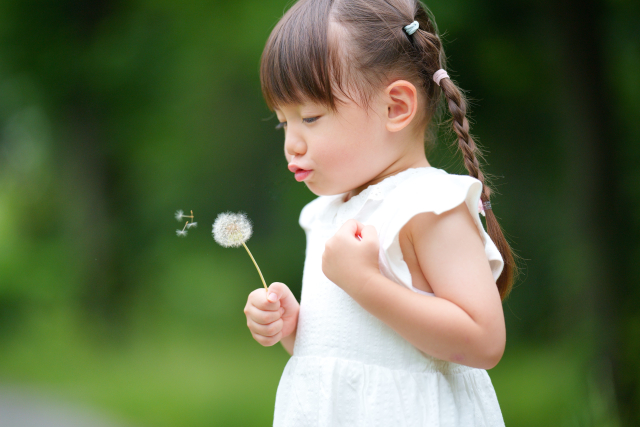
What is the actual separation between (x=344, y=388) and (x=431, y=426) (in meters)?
0.16

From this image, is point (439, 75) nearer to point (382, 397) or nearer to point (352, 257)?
point (352, 257)

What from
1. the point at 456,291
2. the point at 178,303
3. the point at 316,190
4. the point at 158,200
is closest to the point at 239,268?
the point at 178,303

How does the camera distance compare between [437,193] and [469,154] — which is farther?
[469,154]

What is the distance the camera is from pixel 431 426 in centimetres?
92

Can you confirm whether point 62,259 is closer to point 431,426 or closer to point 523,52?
point 523,52

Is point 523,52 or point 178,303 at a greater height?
point 523,52

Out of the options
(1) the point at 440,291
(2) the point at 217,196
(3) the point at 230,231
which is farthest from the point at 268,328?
(2) the point at 217,196

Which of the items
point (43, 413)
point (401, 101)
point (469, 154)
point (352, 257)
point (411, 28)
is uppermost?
point (411, 28)

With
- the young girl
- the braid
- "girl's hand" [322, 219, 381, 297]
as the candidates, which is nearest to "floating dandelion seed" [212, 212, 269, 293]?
the young girl

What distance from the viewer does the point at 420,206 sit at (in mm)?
912

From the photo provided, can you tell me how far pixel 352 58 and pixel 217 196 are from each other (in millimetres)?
2857

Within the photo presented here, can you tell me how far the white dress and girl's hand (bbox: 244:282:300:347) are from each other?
0.05 meters

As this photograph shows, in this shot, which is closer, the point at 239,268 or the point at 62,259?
the point at 239,268

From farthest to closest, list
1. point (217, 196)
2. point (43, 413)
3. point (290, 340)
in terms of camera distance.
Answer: point (217, 196) < point (43, 413) < point (290, 340)
